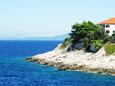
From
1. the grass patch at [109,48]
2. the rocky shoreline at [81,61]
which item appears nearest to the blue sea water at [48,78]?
the rocky shoreline at [81,61]

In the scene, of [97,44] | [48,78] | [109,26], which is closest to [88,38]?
[97,44]

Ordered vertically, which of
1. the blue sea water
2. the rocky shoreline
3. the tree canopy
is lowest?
the blue sea water

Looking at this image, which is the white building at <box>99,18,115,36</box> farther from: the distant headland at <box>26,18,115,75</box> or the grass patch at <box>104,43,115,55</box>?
the grass patch at <box>104,43,115,55</box>

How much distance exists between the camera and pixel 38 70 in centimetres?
11200

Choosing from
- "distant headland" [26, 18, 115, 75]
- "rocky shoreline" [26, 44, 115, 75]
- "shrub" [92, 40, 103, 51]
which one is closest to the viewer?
"rocky shoreline" [26, 44, 115, 75]

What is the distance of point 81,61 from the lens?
376ft

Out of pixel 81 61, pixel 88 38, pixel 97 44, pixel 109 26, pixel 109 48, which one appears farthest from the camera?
pixel 109 26

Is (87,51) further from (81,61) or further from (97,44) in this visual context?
(81,61)

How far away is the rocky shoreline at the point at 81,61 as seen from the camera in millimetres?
102938

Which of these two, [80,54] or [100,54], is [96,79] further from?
[80,54]

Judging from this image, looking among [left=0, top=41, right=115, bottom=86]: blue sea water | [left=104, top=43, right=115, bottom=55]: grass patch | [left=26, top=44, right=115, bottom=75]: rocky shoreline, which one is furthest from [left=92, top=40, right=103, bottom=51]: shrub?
[left=0, top=41, right=115, bottom=86]: blue sea water

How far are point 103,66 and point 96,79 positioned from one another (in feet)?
35.9

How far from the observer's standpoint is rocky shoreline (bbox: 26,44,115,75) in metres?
103

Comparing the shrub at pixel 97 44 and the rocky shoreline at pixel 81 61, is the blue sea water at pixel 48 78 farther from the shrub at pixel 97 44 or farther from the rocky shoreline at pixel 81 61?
the shrub at pixel 97 44
